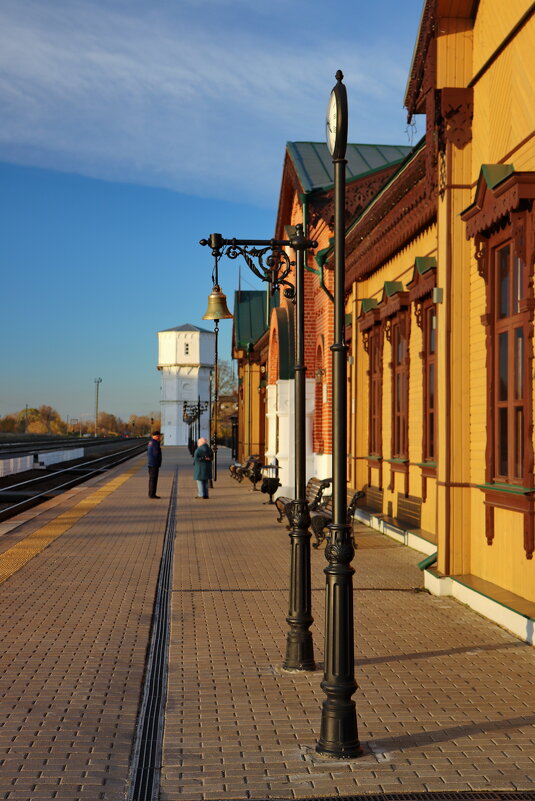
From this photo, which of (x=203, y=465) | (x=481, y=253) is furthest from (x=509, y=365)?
(x=203, y=465)

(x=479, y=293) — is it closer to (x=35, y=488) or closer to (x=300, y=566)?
(x=300, y=566)

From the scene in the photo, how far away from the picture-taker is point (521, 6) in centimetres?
890

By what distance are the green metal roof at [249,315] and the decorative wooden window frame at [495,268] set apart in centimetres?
3127

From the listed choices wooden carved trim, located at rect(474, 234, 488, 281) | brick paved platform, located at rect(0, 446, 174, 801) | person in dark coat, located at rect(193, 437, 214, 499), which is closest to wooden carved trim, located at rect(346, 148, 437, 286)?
wooden carved trim, located at rect(474, 234, 488, 281)

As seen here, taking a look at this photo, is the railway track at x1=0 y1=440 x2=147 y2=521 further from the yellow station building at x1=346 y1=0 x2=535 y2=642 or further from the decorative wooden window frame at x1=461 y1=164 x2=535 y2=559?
the decorative wooden window frame at x1=461 y1=164 x2=535 y2=559

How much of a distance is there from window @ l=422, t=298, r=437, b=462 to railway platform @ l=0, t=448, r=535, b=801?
1.74 m

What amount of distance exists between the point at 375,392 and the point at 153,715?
12.7 m

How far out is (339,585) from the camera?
5.41m

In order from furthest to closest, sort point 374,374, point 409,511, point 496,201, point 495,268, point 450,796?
point 374,374, point 409,511, point 495,268, point 496,201, point 450,796

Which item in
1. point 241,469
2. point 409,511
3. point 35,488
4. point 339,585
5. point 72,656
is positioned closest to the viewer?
point 339,585

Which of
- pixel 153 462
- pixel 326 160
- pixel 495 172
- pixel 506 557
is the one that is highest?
pixel 326 160

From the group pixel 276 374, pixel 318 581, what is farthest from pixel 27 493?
pixel 318 581

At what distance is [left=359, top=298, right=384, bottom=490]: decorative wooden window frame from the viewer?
1759 centimetres

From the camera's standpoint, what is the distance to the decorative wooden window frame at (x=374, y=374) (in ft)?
57.7
